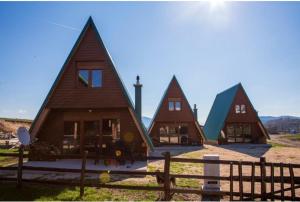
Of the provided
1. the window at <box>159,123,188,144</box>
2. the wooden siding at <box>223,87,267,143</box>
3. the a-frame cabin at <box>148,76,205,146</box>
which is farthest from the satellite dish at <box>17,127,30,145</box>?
the wooden siding at <box>223,87,267,143</box>

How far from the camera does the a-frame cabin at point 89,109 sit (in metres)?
14.8

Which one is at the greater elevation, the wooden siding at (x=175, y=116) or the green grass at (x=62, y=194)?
the wooden siding at (x=175, y=116)

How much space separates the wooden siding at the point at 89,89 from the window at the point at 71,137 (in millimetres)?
1526

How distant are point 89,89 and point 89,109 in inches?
50.3

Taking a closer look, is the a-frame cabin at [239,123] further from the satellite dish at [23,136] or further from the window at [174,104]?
the satellite dish at [23,136]

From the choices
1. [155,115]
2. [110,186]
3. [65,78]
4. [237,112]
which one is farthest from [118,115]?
[237,112]

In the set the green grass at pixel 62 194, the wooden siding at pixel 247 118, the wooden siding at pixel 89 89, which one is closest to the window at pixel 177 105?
the wooden siding at pixel 247 118

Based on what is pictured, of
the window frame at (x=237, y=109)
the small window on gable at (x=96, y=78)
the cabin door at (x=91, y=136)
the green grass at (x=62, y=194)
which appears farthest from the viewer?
the window frame at (x=237, y=109)

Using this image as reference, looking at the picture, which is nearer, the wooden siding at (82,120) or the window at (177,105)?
the wooden siding at (82,120)

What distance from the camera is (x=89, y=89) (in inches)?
594

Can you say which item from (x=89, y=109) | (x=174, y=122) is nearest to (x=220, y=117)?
(x=174, y=122)

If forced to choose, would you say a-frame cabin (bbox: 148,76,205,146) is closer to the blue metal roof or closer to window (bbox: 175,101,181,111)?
window (bbox: 175,101,181,111)

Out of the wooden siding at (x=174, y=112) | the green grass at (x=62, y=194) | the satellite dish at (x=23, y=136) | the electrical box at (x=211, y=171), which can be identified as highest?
the wooden siding at (x=174, y=112)

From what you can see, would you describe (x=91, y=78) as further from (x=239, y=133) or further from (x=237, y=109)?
(x=239, y=133)
